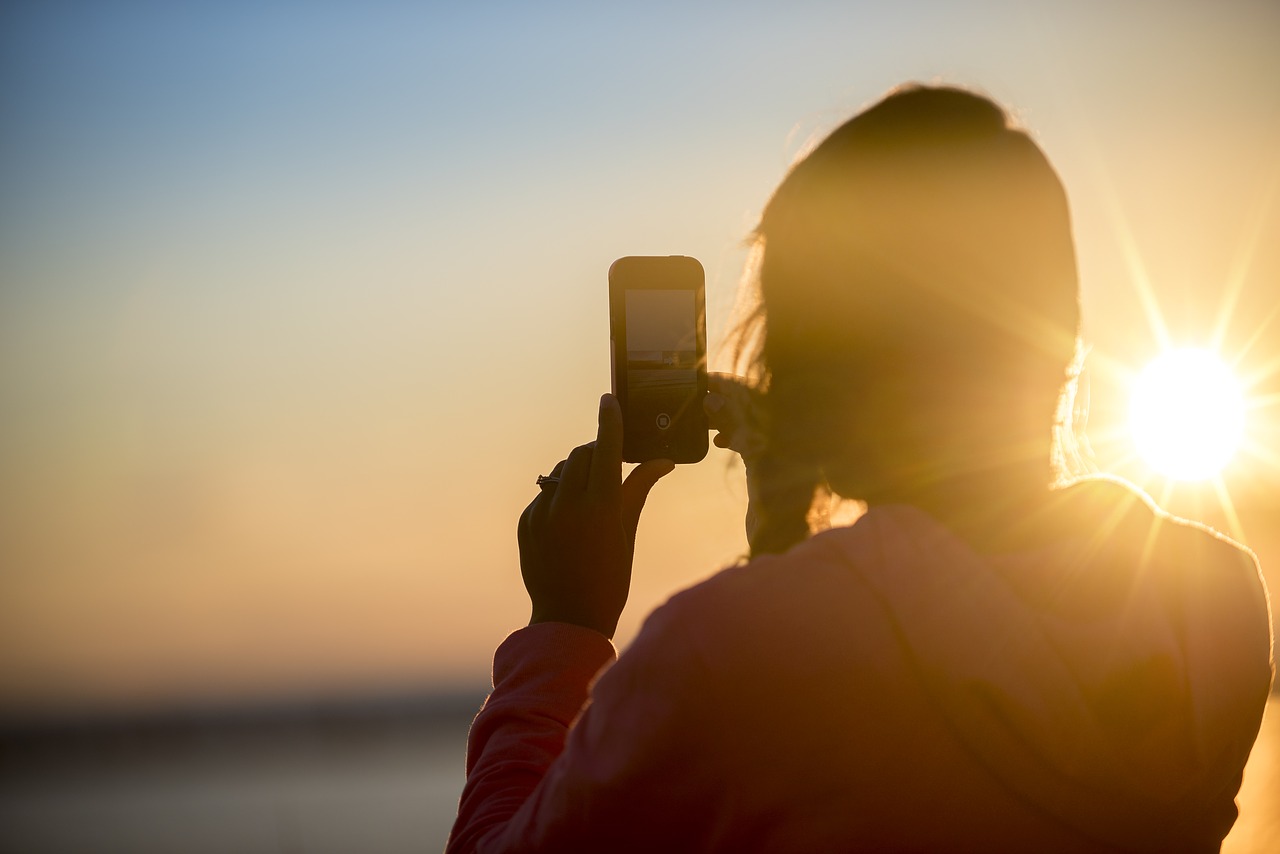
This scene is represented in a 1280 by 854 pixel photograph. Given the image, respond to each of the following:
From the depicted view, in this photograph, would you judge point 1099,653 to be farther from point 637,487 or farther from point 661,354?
point 661,354

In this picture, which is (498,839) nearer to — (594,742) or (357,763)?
(594,742)

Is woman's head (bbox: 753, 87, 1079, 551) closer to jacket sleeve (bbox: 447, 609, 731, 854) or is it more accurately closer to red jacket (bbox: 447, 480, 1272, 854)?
red jacket (bbox: 447, 480, 1272, 854)

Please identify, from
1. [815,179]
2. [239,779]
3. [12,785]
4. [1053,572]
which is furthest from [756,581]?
[12,785]

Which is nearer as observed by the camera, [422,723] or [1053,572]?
[1053,572]

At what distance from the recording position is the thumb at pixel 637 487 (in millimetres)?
1531

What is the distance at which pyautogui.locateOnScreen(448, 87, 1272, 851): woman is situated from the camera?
95 cm

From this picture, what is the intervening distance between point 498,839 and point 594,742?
0.22 m

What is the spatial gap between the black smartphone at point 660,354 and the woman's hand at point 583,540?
25 centimetres

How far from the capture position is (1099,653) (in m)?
1.05

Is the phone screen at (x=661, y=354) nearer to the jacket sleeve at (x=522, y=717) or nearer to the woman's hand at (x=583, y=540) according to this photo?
the woman's hand at (x=583, y=540)

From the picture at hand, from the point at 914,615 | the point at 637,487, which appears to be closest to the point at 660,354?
the point at 637,487

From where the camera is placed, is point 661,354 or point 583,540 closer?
point 583,540

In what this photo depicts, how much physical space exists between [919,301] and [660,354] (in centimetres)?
87

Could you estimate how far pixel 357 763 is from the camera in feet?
49.8
